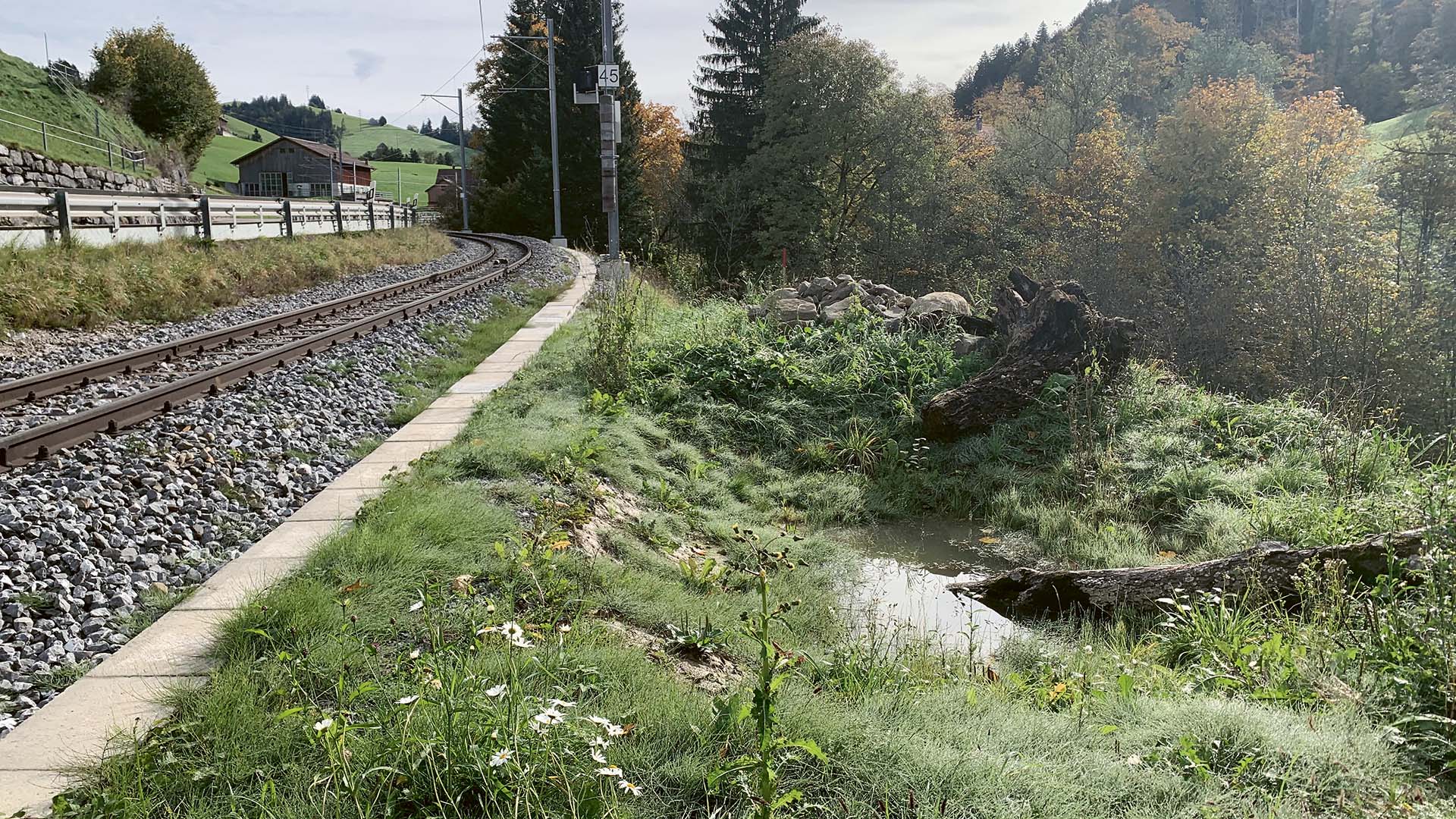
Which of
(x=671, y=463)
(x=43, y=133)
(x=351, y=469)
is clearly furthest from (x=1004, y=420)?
(x=43, y=133)

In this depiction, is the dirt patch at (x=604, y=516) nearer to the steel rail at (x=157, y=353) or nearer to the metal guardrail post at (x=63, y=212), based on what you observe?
the steel rail at (x=157, y=353)

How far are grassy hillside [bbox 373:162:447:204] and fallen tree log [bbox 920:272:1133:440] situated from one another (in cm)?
9279

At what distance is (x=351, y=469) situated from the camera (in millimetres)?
5703

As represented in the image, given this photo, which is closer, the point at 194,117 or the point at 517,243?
the point at 517,243

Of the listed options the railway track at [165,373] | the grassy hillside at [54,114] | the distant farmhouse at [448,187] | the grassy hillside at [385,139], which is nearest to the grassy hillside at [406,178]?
the distant farmhouse at [448,187]

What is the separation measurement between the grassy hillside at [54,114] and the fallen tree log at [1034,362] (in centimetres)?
2807

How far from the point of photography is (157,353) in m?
8.77

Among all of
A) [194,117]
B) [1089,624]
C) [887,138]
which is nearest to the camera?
[1089,624]

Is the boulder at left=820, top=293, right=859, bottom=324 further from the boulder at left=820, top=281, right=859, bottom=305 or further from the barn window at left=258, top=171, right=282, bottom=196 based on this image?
the barn window at left=258, top=171, right=282, bottom=196

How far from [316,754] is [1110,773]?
7.66ft

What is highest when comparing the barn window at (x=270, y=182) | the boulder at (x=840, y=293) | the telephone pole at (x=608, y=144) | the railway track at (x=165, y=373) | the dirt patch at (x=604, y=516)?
the barn window at (x=270, y=182)

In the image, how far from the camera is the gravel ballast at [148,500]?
11.7ft

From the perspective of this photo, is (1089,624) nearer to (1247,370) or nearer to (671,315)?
(671,315)

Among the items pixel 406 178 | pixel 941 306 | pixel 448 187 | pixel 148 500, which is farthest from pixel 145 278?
pixel 406 178
